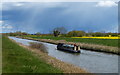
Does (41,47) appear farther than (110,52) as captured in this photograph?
Yes

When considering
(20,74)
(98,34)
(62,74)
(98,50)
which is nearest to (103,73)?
(62,74)

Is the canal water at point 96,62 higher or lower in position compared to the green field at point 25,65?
lower

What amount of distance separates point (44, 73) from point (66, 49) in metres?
25.7

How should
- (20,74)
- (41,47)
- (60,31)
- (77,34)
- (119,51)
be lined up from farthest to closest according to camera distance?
1. (60,31)
2. (77,34)
3. (41,47)
4. (119,51)
5. (20,74)

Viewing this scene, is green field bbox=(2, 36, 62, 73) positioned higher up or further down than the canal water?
higher up

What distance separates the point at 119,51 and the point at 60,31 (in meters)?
99.5

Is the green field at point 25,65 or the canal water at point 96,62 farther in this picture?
the canal water at point 96,62

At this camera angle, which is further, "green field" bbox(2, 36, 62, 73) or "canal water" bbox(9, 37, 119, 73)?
"canal water" bbox(9, 37, 119, 73)

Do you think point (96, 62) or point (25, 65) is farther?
point (96, 62)

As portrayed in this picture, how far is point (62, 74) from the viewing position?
10031 mm

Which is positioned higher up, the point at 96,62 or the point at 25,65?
the point at 25,65

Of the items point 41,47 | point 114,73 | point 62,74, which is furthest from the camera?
point 41,47

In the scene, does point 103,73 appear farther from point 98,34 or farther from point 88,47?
point 98,34

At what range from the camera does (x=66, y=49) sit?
3553 centimetres
